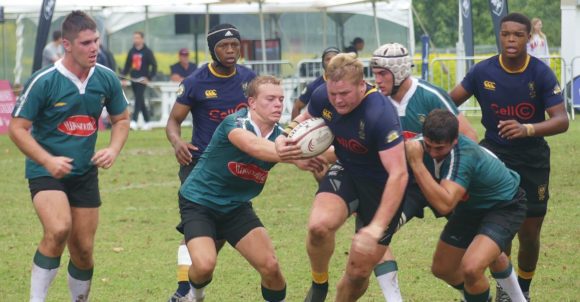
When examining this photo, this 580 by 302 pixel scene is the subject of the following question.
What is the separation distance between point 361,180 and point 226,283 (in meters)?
2.40

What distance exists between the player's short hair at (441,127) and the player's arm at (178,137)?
268cm

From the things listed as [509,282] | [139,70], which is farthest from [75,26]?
[139,70]

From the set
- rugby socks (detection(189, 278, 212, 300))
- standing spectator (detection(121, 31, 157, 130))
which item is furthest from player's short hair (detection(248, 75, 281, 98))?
standing spectator (detection(121, 31, 157, 130))

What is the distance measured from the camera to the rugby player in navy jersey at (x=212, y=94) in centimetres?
1019

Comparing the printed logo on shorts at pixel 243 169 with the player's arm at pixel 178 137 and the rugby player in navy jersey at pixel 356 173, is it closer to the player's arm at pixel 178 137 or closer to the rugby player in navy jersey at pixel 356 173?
the rugby player in navy jersey at pixel 356 173

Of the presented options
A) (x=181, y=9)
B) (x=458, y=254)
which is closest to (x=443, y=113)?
(x=458, y=254)

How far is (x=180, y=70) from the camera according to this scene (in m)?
26.8

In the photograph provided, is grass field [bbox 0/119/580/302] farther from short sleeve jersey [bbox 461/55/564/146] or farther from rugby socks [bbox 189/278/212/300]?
A: short sleeve jersey [bbox 461/55/564/146]

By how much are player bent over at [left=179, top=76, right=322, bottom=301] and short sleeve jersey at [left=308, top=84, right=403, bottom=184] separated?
0.25 meters

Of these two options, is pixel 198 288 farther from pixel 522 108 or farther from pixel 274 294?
pixel 522 108

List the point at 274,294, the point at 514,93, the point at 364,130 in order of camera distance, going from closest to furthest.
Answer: the point at 364,130
the point at 274,294
the point at 514,93

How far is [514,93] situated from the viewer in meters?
9.58

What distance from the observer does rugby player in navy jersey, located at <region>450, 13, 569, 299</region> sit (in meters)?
9.49

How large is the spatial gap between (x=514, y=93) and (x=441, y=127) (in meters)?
1.86
